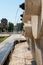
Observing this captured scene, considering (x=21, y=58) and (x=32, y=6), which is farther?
(x=21, y=58)

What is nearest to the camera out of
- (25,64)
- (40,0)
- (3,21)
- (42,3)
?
(42,3)

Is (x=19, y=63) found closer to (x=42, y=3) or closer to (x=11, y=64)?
(x=11, y=64)

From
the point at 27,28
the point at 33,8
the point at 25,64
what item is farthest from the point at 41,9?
the point at 25,64

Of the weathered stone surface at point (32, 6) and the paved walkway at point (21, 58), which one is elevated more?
the weathered stone surface at point (32, 6)

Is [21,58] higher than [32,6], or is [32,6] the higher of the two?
[32,6]

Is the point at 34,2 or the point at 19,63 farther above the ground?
the point at 34,2

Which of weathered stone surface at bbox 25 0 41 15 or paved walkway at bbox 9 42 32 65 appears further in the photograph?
paved walkway at bbox 9 42 32 65

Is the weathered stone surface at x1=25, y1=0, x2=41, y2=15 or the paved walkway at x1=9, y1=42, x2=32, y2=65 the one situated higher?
the weathered stone surface at x1=25, y1=0, x2=41, y2=15


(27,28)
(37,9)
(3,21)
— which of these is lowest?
(3,21)

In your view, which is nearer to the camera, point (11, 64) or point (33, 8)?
point (33, 8)

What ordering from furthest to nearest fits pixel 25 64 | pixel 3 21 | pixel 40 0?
pixel 3 21, pixel 25 64, pixel 40 0

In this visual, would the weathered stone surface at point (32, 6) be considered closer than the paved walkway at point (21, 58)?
Yes

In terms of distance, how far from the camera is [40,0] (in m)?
2.31

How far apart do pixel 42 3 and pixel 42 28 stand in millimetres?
239
